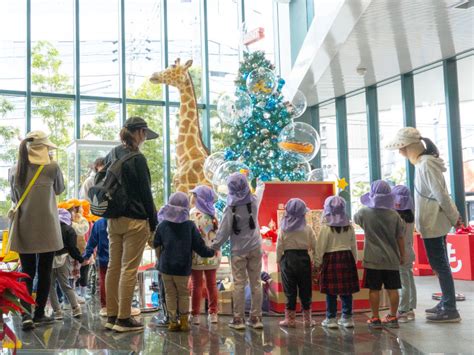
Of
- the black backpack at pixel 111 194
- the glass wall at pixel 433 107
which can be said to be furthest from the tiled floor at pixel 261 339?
the glass wall at pixel 433 107

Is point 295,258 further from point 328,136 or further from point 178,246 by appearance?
point 328,136

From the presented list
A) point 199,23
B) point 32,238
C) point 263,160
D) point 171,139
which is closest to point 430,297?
point 263,160

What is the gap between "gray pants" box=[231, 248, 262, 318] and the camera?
4242mm

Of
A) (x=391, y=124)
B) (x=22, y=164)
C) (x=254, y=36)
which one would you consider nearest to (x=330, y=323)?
(x=22, y=164)

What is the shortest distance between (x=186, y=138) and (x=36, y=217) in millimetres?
4150

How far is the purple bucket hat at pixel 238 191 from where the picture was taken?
4.29m

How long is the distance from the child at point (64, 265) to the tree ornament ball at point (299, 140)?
3.08m

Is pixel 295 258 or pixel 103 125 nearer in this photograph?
pixel 295 258

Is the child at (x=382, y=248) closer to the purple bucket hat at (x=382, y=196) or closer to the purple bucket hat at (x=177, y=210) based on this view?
the purple bucket hat at (x=382, y=196)

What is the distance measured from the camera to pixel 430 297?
589cm

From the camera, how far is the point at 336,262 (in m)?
4.33

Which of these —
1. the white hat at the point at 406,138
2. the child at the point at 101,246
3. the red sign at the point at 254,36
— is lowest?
the child at the point at 101,246

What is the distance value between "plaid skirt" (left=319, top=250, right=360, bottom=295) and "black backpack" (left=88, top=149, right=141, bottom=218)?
5.65 ft

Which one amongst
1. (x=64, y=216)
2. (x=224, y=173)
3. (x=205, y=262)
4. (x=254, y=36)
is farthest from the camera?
(x=254, y=36)
